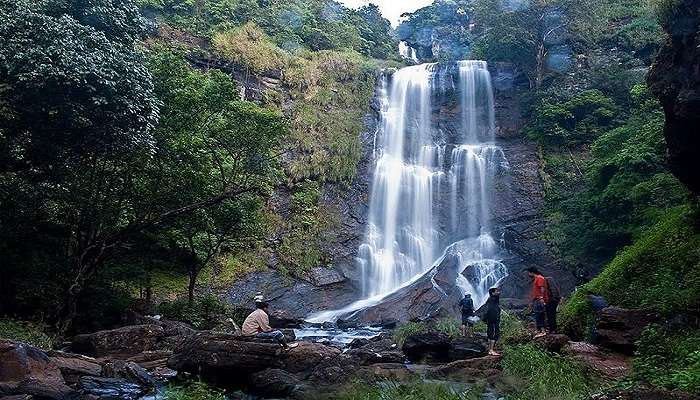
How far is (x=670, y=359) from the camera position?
737 centimetres

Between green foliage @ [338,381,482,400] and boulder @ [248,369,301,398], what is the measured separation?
4.45 ft

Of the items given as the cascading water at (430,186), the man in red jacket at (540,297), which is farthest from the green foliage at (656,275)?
the cascading water at (430,186)

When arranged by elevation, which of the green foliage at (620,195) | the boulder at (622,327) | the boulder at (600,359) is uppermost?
the green foliage at (620,195)

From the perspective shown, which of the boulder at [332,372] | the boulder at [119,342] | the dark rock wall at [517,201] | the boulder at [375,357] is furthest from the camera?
the dark rock wall at [517,201]

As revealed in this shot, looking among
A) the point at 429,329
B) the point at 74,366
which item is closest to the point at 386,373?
the point at 74,366

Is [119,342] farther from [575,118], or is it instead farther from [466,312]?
[575,118]

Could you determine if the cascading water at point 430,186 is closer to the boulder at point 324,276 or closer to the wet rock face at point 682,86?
the boulder at point 324,276

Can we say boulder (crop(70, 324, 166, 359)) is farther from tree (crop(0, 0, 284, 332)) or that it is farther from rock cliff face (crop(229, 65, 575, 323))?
rock cliff face (crop(229, 65, 575, 323))

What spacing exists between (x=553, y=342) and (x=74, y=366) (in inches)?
316

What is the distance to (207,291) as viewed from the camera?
23531 millimetres

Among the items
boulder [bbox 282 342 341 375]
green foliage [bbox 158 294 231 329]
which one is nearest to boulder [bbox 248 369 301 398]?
boulder [bbox 282 342 341 375]

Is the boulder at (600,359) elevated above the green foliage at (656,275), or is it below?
below

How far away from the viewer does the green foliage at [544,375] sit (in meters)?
7.05

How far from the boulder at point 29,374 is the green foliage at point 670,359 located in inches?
294
